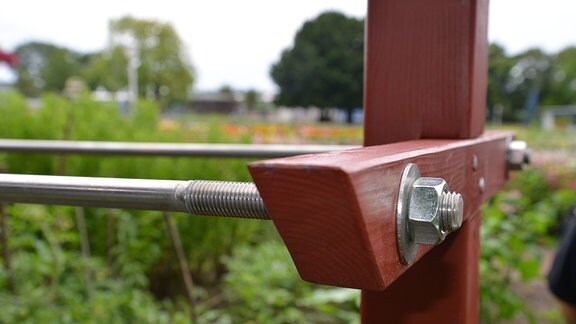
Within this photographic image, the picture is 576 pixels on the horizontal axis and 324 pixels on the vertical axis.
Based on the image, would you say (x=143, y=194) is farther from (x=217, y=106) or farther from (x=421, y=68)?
(x=217, y=106)

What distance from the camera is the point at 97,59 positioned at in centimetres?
2525

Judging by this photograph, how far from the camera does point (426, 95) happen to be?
1.90ft

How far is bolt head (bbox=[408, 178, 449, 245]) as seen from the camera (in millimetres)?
351

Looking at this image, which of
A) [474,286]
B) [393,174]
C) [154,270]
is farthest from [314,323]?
[393,174]

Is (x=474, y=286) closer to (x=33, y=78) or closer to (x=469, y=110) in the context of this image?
(x=469, y=110)

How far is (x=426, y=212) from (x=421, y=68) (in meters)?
0.27

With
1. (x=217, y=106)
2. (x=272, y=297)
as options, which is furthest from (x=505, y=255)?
(x=217, y=106)

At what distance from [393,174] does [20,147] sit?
1098 mm

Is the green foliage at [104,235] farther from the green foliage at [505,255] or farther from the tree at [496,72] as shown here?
the tree at [496,72]

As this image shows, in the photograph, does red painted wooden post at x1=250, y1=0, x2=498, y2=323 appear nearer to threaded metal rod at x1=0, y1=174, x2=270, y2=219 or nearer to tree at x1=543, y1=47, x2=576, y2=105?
threaded metal rod at x1=0, y1=174, x2=270, y2=219

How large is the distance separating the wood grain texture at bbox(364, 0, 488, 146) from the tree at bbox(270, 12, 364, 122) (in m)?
1.01

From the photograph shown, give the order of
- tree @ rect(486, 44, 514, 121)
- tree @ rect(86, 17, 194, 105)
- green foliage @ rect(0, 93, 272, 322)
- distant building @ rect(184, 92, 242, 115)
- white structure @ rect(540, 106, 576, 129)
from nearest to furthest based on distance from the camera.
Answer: tree @ rect(486, 44, 514, 121), green foliage @ rect(0, 93, 272, 322), distant building @ rect(184, 92, 242, 115), white structure @ rect(540, 106, 576, 129), tree @ rect(86, 17, 194, 105)

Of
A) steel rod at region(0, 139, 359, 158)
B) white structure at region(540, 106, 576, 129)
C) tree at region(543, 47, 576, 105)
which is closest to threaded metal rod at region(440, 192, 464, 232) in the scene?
steel rod at region(0, 139, 359, 158)

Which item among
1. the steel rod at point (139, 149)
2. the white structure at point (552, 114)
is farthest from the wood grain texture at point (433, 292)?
the white structure at point (552, 114)
